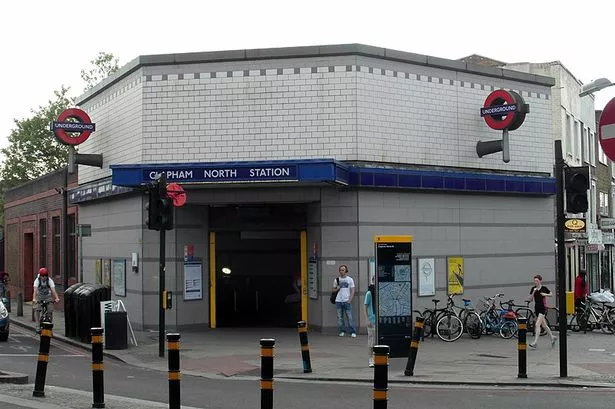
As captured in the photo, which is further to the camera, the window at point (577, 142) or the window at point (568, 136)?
the window at point (577, 142)

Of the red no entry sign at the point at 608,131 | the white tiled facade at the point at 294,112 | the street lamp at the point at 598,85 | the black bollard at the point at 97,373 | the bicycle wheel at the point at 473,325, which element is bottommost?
the bicycle wheel at the point at 473,325

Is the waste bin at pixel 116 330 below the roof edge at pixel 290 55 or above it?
below

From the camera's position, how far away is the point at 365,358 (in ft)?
53.0

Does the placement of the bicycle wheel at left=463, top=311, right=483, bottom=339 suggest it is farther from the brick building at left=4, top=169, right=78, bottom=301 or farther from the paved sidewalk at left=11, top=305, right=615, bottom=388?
the brick building at left=4, top=169, right=78, bottom=301

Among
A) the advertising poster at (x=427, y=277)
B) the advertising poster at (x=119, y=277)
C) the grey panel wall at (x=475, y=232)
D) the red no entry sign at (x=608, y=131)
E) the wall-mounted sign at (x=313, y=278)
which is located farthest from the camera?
the advertising poster at (x=119, y=277)

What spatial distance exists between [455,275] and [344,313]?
3.88m

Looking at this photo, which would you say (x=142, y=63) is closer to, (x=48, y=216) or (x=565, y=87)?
(x=48, y=216)

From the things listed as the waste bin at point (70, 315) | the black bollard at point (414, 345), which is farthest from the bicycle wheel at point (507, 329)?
the waste bin at point (70, 315)

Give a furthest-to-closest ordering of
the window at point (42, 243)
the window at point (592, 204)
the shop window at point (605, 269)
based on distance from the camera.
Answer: the shop window at point (605, 269) < the window at point (592, 204) < the window at point (42, 243)

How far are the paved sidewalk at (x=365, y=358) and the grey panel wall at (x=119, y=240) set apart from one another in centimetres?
159

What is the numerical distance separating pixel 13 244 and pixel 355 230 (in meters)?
28.3

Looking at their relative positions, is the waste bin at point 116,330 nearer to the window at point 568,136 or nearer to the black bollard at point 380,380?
the black bollard at point 380,380

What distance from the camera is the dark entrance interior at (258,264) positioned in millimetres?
21703

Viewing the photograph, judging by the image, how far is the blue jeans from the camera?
1973 cm
